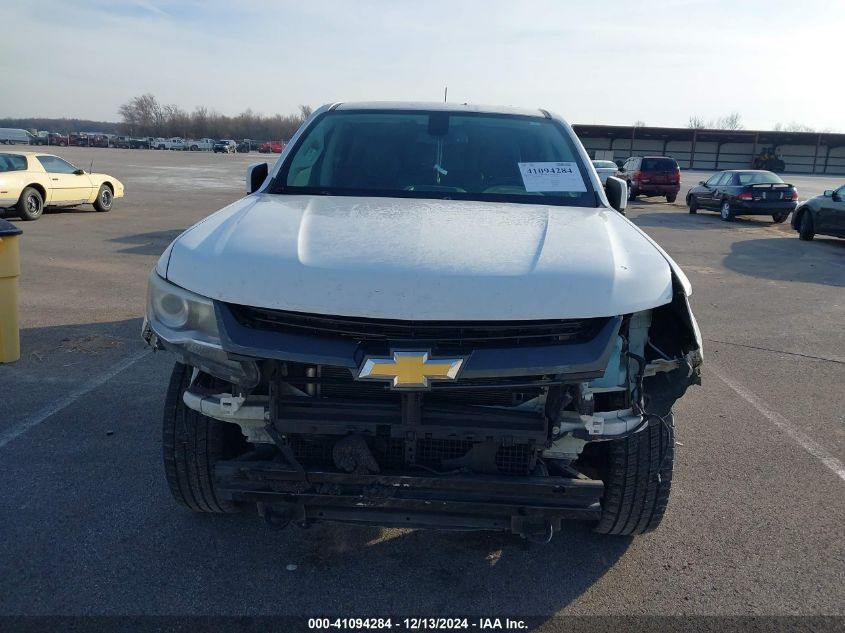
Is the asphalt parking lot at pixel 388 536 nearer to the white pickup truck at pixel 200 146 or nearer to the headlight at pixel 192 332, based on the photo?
the headlight at pixel 192 332

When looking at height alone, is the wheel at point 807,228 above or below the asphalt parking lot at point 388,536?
above

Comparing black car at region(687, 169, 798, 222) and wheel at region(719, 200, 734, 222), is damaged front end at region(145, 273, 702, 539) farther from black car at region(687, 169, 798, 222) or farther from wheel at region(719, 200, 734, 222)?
wheel at region(719, 200, 734, 222)

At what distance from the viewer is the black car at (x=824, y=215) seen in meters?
14.9

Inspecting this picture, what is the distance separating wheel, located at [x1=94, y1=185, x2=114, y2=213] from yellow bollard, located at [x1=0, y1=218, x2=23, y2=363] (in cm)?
1278

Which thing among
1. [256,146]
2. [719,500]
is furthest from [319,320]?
[256,146]

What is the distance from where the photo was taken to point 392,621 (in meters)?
2.73

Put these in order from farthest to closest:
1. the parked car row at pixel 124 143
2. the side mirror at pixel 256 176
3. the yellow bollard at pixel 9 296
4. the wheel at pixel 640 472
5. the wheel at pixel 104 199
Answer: the parked car row at pixel 124 143
the wheel at pixel 104 199
the yellow bollard at pixel 9 296
the side mirror at pixel 256 176
the wheel at pixel 640 472

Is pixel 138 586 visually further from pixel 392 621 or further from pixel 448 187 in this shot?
pixel 448 187

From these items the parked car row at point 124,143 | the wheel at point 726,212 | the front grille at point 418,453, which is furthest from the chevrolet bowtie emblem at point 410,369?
the parked car row at point 124,143

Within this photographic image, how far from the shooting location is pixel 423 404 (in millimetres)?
2518

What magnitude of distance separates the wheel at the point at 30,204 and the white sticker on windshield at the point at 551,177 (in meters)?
14.5

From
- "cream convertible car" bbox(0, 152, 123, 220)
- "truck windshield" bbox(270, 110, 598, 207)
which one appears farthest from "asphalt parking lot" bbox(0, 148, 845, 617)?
"cream convertible car" bbox(0, 152, 123, 220)

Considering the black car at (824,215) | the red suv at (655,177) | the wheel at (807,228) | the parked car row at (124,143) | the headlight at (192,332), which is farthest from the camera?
the parked car row at (124,143)

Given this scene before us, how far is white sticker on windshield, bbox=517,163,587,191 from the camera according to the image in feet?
12.4
